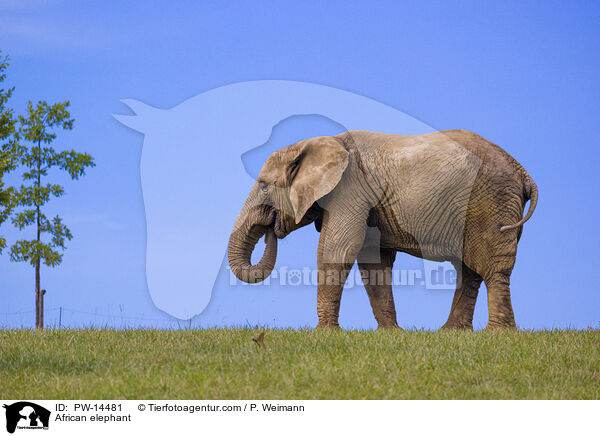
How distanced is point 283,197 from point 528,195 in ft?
13.7

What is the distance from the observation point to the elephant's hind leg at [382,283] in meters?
12.3

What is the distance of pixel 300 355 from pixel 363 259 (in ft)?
14.2

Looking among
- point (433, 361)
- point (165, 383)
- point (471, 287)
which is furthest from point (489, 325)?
point (165, 383)

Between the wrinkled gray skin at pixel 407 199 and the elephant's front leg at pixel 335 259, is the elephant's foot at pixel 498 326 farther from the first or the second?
the elephant's front leg at pixel 335 259

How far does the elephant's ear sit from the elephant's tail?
9.43 feet

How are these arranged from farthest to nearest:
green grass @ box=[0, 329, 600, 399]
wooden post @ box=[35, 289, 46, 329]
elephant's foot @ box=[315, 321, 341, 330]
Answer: wooden post @ box=[35, 289, 46, 329] < elephant's foot @ box=[315, 321, 341, 330] < green grass @ box=[0, 329, 600, 399]

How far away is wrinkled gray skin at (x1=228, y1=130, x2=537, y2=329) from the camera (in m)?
11.2

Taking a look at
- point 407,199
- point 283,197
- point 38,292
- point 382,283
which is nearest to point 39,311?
point 38,292

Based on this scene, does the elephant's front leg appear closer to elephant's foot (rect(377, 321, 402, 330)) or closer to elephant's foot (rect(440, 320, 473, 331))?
elephant's foot (rect(377, 321, 402, 330))

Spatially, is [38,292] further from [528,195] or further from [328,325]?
[528,195]

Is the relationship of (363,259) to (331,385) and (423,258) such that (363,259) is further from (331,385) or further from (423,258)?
(331,385)

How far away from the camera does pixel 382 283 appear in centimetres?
1233

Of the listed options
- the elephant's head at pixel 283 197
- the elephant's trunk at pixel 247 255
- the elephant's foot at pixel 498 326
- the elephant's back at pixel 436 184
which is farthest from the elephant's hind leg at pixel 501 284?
the elephant's trunk at pixel 247 255
